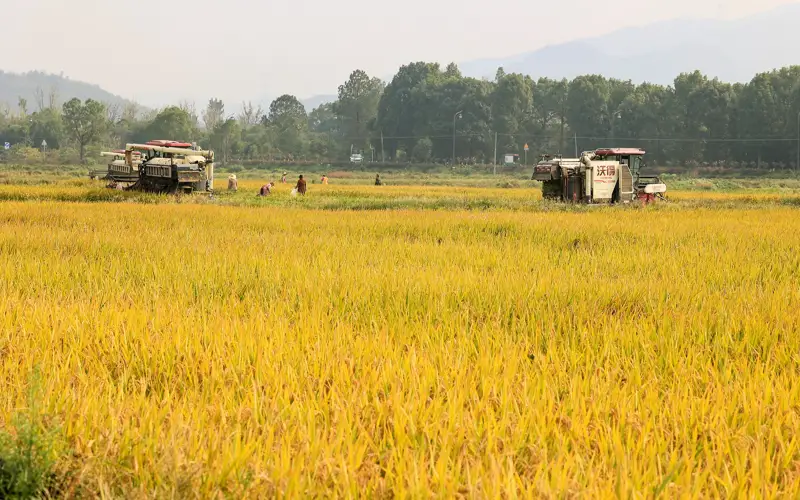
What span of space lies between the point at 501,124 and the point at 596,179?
232 ft

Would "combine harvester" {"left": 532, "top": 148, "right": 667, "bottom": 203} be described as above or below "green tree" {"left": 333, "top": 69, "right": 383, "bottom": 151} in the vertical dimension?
below

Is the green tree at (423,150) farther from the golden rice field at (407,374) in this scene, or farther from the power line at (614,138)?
the golden rice field at (407,374)

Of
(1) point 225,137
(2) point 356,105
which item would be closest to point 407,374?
→ (1) point 225,137

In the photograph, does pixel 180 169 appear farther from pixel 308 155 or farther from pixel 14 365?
pixel 308 155

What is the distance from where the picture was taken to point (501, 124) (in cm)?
9112

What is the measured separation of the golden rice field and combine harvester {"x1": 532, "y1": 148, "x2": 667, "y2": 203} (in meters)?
14.4

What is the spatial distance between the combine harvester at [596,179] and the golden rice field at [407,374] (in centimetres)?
1439

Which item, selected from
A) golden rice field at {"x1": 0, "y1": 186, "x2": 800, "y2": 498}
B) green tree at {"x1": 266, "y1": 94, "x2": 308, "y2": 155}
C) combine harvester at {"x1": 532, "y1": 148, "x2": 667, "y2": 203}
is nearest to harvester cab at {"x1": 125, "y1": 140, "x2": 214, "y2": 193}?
combine harvester at {"x1": 532, "y1": 148, "x2": 667, "y2": 203}

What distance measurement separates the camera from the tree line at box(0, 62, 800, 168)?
7394 centimetres

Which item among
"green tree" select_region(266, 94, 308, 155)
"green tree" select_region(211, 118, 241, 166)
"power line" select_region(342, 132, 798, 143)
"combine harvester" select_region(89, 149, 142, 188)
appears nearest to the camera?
"combine harvester" select_region(89, 149, 142, 188)

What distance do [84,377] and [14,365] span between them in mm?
474

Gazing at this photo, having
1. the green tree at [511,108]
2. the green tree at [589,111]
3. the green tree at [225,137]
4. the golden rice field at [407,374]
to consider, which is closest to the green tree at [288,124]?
the green tree at [225,137]

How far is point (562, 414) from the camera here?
2881 millimetres

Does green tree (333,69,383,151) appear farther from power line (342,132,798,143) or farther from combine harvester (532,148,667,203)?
combine harvester (532,148,667,203)
